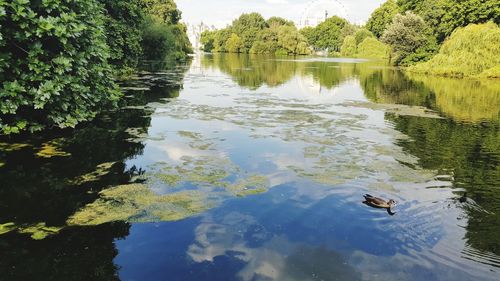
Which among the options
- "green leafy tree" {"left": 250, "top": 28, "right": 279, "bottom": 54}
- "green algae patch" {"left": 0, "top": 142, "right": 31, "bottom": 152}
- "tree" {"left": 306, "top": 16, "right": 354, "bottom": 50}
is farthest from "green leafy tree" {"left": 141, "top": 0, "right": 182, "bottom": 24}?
"green algae patch" {"left": 0, "top": 142, "right": 31, "bottom": 152}

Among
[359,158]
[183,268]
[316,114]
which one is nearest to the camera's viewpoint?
[183,268]

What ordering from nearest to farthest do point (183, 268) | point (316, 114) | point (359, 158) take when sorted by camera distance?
point (183, 268), point (359, 158), point (316, 114)

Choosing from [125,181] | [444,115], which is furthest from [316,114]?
[125,181]

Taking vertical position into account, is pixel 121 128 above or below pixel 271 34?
below

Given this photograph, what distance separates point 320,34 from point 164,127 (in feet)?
523

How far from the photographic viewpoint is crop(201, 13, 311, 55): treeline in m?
125

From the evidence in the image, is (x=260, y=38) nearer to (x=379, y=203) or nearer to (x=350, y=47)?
(x=350, y=47)

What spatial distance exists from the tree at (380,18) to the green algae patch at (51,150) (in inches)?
4511

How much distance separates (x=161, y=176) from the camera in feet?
32.9

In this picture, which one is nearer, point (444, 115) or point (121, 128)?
point (121, 128)

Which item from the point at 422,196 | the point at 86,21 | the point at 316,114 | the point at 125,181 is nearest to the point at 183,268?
the point at 125,181

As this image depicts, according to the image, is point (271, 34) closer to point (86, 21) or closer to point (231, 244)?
point (86, 21)

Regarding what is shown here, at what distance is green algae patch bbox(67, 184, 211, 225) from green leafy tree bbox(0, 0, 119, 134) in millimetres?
5087

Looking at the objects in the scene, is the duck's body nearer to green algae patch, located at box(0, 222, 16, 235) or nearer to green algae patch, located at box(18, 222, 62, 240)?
green algae patch, located at box(18, 222, 62, 240)
